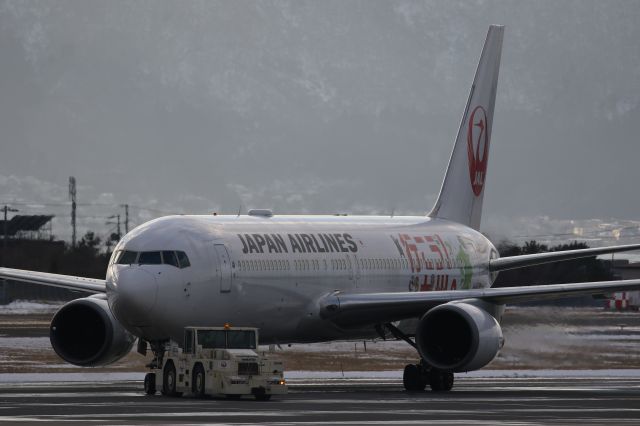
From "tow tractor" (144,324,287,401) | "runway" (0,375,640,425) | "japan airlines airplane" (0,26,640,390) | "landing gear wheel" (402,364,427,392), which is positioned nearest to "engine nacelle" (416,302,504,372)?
"japan airlines airplane" (0,26,640,390)

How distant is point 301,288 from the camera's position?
1912 inches

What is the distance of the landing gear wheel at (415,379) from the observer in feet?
159

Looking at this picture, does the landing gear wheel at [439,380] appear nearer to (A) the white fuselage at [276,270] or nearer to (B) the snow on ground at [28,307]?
(A) the white fuselage at [276,270]

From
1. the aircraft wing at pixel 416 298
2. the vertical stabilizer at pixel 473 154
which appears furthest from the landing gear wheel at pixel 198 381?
the vertical stabilizer at pixel 473 154

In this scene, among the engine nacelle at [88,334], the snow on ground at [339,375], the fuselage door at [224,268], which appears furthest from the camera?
the snow on ground at [339,375]

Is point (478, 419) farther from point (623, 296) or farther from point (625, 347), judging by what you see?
point (623, 296)

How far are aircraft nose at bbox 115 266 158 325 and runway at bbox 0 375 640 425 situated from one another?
1.83 m

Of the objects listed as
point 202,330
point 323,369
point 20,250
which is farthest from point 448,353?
point 20,250

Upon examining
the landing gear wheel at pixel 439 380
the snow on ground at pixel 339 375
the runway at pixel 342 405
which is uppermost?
the snow on ground at pixel 339 375

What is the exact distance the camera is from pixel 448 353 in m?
47.6

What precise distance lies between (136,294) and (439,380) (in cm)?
883

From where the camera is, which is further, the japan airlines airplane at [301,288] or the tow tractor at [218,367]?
the japan airlines airplane at [301,288]

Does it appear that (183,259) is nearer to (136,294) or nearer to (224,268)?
(224,268)

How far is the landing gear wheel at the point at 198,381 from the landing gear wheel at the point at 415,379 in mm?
7696
